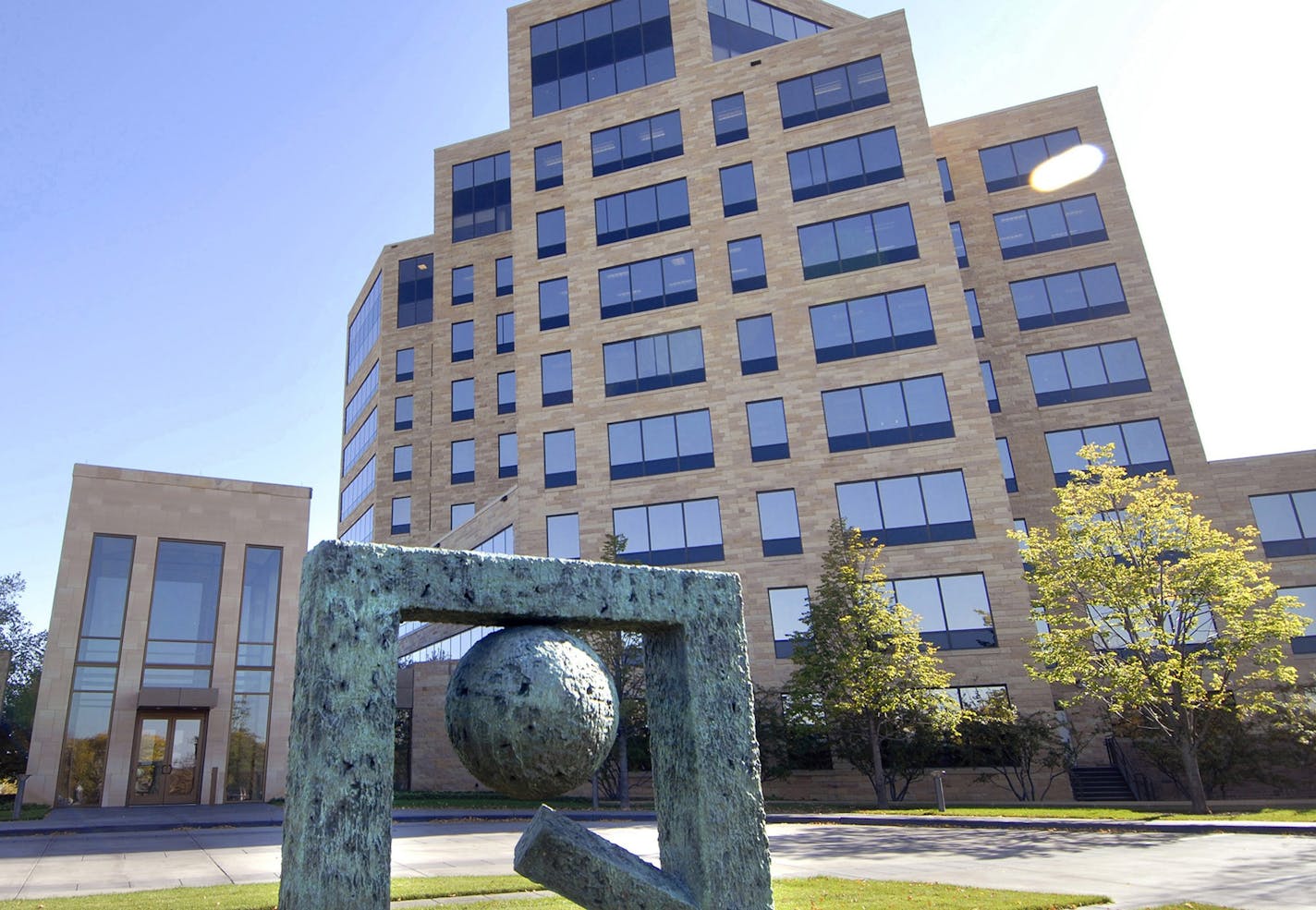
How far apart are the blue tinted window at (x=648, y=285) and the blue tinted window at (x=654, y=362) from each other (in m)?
1.51

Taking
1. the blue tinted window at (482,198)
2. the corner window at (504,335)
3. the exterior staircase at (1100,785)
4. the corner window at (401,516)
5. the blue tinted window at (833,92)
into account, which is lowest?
the exterior staircase at (1100,785)

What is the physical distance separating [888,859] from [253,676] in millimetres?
21966

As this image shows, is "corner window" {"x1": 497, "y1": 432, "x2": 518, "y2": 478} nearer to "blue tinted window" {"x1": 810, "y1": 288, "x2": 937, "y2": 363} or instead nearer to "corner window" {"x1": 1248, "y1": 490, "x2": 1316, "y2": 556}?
"blue tinted window" {"x1": 810, "y1": 288, "x2": 937, "y2": 363}

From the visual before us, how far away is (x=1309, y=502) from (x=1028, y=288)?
44.5 ft

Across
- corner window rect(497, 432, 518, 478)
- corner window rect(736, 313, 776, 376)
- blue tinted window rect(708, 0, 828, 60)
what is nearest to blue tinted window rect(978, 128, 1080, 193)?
blue tinted window rect(708, 0, 828, 60)

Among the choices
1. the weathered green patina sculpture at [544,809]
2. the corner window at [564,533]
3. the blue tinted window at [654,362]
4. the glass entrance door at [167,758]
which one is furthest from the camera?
the blue tinted window at [654,362]

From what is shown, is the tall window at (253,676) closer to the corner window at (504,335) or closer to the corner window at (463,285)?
the corner window at (504,335)

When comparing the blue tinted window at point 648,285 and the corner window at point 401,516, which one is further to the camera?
the corner window at point 401,516

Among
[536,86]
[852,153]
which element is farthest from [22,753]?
[852,153]

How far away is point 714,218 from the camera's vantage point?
35250 millimetres

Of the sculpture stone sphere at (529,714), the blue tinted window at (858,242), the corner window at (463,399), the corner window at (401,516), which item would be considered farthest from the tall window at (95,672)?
the blue tinted window at (858,242)

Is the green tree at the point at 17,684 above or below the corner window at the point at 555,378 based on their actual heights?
below

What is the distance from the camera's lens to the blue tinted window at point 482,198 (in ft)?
159

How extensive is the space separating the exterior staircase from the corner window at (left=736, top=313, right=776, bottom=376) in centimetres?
1759
